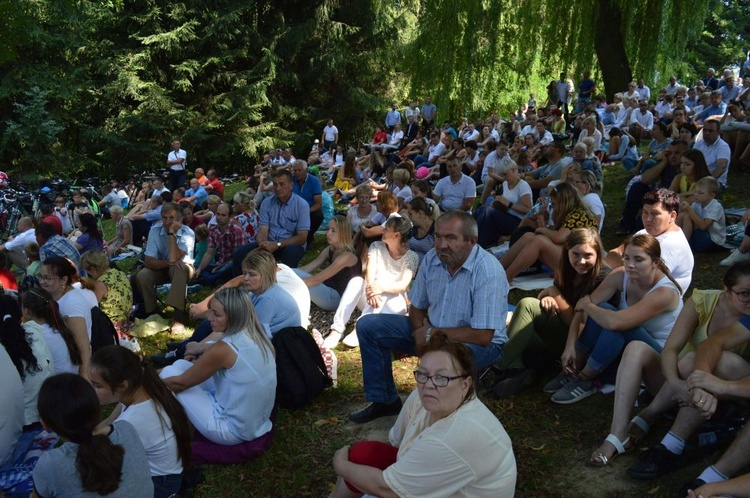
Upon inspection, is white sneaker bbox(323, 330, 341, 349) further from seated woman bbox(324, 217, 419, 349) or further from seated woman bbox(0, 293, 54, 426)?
seated woman bbox(0, 293, 54, 426)

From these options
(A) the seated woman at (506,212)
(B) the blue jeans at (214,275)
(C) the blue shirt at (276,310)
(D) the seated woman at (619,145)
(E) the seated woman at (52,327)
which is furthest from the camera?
(D) the seated woman at (619,145)

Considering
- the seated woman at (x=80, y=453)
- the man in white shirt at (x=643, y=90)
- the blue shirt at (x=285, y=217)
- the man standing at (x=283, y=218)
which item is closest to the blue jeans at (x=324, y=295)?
the man standing at (x=283, y=218)

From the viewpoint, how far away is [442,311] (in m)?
3.88

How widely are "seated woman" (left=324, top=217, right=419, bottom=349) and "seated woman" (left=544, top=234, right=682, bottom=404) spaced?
1846 millimetres

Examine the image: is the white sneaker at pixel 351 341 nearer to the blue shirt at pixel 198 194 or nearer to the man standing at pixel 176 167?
the blue shirt at pixel 198 194

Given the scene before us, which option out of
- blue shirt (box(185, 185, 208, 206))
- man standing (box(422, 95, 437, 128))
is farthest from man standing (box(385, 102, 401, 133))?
blue shirt (box(185, 185, 208, 206))

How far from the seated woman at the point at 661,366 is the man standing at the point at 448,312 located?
0.74 m

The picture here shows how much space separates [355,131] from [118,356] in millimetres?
20065

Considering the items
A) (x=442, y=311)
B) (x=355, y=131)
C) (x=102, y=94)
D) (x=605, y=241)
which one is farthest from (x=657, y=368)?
(x=102, y=94)

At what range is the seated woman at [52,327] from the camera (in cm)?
418

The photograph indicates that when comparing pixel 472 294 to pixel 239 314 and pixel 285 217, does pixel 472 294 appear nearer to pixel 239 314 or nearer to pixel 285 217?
pixel 239 314

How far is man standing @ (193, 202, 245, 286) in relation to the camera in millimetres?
7676

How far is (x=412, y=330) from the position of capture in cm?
409

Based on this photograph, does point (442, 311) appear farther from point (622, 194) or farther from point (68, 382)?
point (622, 194)
